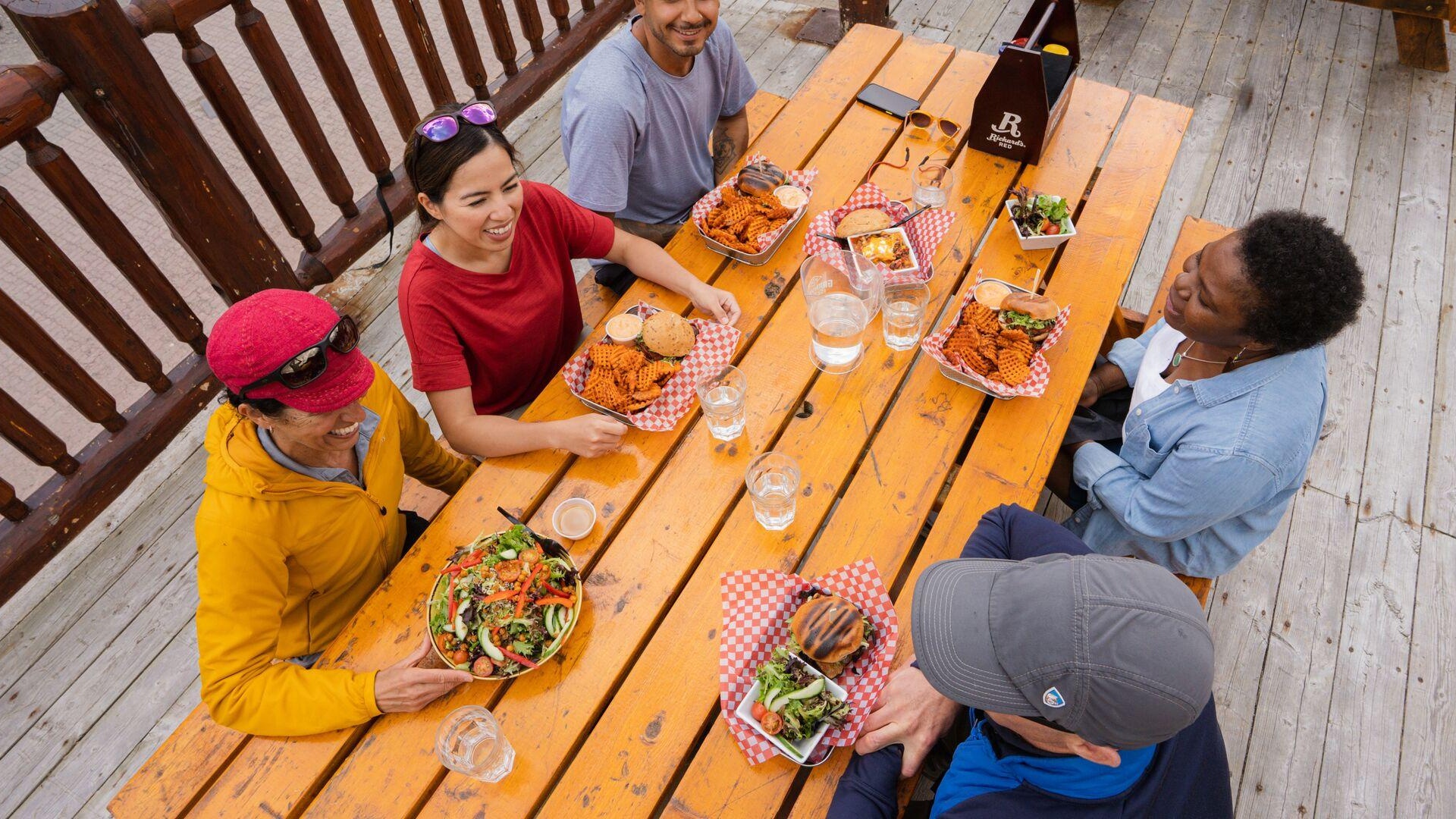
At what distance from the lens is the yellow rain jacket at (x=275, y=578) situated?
5.86ft

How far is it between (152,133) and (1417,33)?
6621mm

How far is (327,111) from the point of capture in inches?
203

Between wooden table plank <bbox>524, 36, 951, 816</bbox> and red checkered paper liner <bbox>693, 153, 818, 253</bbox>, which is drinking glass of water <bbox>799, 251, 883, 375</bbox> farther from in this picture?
red checkered paper liner <bbox>693, 153, 818, 253</bbox>

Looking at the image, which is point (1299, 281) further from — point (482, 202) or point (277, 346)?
point (277, 346)

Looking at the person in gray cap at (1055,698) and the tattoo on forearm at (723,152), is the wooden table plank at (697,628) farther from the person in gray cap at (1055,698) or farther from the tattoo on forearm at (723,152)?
the tattoo on forearm at (723,152)

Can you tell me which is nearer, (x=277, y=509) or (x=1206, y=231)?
(x=277, y=509)

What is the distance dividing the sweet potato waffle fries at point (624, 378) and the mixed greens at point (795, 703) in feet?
2.84

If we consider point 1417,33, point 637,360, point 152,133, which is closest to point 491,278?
point 637,360

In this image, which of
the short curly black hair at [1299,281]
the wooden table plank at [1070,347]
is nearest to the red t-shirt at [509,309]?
the wooden table plank at [1070,347]

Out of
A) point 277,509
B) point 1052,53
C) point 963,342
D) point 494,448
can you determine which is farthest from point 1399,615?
point 277,509

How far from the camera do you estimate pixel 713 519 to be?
2.07 metres

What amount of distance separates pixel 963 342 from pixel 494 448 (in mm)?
1404

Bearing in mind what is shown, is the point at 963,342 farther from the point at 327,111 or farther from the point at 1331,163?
the point at 327,111

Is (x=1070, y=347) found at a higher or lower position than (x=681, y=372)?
lower
